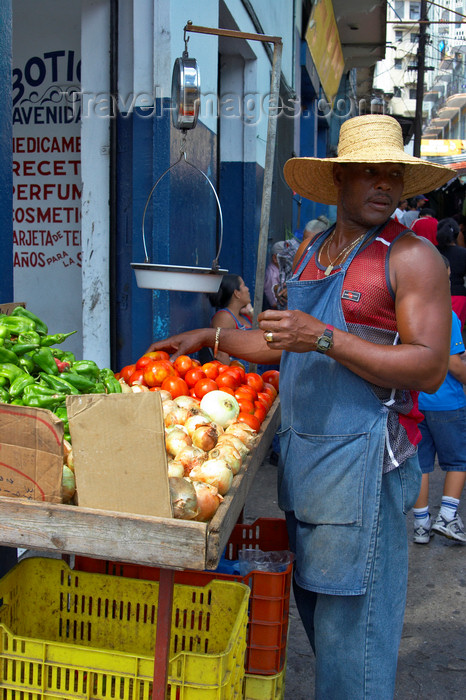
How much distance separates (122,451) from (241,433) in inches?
41.6

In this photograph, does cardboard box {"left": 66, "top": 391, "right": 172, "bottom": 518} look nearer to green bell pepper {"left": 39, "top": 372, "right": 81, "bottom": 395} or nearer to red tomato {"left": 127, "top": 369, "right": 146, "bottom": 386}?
green bell pepper {"left": 39, "top": 372, "right": 81, "bottom": 395}

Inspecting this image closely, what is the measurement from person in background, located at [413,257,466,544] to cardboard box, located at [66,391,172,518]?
10.5 feet

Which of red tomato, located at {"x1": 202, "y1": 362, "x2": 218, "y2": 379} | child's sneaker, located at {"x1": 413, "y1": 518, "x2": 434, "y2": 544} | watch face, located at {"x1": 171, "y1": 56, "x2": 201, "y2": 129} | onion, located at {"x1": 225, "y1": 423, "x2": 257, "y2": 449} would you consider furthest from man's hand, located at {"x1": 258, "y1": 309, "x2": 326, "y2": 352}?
child's sneaker, located at {"x1": 413, "y1": 518, "x2": 434, "y2": 544}

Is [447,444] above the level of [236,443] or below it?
below

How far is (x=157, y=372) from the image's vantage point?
3197mm

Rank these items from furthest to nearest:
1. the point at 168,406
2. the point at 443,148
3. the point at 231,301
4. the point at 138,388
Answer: the point at 443,148 → the point at 231,301 → the point at 138,388 → the point at 168,406

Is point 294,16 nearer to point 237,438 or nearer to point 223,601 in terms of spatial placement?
point 237,438

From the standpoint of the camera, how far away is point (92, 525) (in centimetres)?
181

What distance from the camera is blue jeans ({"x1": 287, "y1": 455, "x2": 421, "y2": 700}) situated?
2350mm

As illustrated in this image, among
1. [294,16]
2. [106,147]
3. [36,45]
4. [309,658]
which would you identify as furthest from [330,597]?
[294,16]

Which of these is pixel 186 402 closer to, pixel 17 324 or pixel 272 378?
pixel 17 324

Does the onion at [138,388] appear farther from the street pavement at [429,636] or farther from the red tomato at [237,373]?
the street pavement at [429,636]

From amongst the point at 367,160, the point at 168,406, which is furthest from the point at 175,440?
the point at 367,160

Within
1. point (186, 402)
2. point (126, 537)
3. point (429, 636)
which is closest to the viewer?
point (126, 537)
